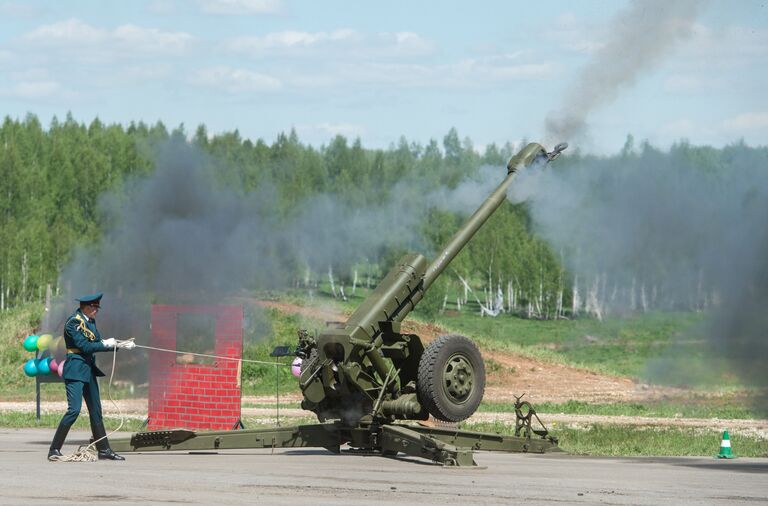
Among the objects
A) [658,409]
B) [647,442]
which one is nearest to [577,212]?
[658,409]

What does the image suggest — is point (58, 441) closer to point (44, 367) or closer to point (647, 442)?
point (647, 442)

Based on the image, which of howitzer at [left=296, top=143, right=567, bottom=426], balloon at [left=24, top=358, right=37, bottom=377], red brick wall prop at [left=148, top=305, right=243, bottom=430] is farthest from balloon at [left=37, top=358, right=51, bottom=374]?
howitzer at [left=296, top=143, right=567, bottom=426]

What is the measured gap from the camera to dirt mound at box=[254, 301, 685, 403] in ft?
129

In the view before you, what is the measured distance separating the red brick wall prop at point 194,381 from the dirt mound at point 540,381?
11286 mm

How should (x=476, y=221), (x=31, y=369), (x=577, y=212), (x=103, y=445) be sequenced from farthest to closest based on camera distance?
(x=577, y=212) < (x=31, y=369) < (x=476, y=221) < (x=103, y=445)

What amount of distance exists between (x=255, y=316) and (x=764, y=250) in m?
16.0

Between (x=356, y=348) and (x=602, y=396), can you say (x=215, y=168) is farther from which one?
(x=356, y=348)

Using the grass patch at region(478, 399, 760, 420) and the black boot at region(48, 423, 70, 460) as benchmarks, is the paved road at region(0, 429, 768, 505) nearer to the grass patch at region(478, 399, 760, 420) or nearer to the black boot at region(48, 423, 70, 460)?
the black boot at region(48, 423, 70, 460)

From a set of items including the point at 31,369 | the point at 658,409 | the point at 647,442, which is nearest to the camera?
the point at 647,442

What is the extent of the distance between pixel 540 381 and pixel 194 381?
24321 mm

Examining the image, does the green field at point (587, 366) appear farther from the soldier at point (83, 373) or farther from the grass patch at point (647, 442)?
the soldier at point (83, 373)

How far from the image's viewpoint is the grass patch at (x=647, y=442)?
770 inches

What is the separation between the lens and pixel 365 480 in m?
14.6

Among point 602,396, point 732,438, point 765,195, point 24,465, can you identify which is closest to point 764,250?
point 765,195
